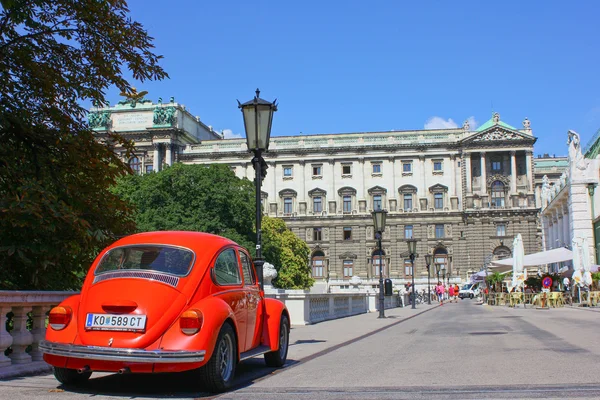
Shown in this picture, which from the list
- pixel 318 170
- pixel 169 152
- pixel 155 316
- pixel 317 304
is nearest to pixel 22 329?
pixel 155 316

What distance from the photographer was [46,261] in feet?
33.7

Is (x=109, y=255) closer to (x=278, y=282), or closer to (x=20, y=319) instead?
(x=20, y=319)

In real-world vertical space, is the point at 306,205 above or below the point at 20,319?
above

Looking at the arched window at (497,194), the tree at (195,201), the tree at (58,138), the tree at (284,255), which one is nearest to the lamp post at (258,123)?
the tree at (58,138)

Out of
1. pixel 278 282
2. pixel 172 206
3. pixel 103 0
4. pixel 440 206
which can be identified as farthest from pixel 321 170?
pixel 103 0

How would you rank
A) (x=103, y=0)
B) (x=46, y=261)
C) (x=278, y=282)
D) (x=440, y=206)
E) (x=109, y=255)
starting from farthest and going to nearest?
(x=440, y=206)
(x=278, y=282)
(x=103, y=0)
(x=46, y=261)
(x=109, y=255)

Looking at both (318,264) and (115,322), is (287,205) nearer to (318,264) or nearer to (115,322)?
(318,264)

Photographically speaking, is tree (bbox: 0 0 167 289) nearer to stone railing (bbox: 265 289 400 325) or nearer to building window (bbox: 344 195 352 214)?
stone railing (bbox: 265 289 400 325)

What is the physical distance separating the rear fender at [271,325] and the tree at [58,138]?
9.28 ft

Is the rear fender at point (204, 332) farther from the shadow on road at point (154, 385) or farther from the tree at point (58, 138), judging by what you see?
the tree at point (58, 138)

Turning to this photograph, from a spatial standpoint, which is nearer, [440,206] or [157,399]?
[157,399]

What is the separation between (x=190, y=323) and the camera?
24.1 feet

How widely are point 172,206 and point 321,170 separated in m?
43.6

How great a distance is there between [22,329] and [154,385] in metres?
2.10
